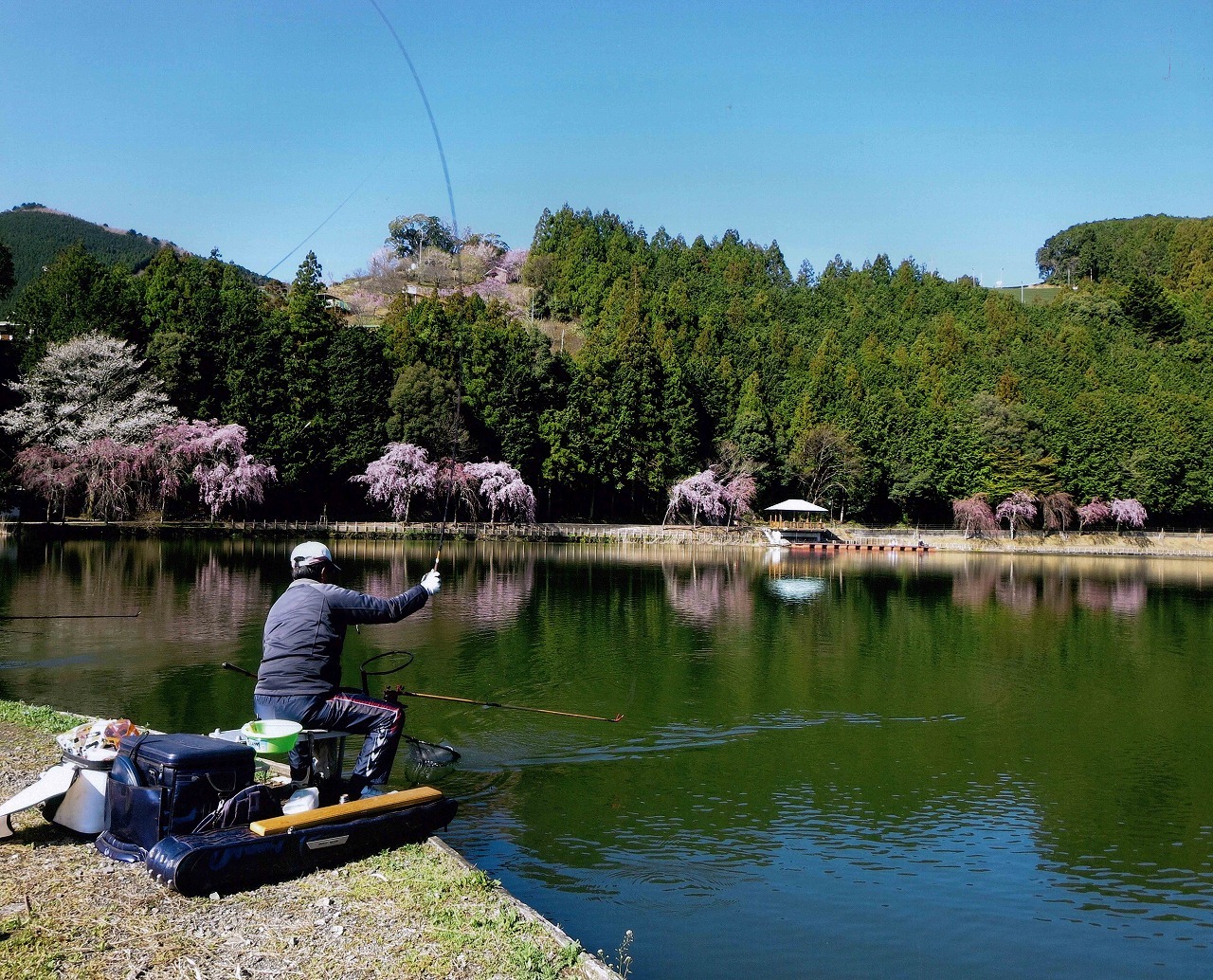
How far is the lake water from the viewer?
636 cm

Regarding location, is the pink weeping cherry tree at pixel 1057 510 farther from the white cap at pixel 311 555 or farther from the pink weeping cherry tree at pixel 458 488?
the white cap at pixel 311 555

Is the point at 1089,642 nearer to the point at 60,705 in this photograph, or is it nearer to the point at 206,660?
the point at 206,660

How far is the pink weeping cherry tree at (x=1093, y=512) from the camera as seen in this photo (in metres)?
53.9

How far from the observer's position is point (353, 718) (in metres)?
6.60

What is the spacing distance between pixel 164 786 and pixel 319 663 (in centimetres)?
138

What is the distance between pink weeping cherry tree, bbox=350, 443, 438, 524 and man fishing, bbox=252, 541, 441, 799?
38.9m

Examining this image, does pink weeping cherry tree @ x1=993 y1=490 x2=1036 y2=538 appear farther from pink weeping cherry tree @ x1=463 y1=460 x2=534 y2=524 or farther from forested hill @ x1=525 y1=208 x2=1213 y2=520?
pink weeping cherry tree @ x1=463 y1=460 x2=534 y2=524

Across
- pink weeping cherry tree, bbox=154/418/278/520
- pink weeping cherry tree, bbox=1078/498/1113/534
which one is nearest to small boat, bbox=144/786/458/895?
pink weeping cherry tree, bbox=154/418/278/520

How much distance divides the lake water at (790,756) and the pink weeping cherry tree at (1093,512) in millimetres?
32316

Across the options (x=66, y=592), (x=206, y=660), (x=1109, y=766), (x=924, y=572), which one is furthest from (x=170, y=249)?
(x=1109, y=766)

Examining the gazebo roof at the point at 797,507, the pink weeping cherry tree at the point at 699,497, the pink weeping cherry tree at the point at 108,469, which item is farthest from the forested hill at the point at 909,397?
the pink weeping cherry tree at the point at 108,469

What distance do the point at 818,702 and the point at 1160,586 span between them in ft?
82.6

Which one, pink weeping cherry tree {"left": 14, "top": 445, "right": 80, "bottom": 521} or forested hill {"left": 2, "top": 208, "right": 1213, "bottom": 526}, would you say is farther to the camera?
forested hill {"left": 2, "top": 208, "right": 1213, "bottom": 526}

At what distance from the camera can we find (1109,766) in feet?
33.5
